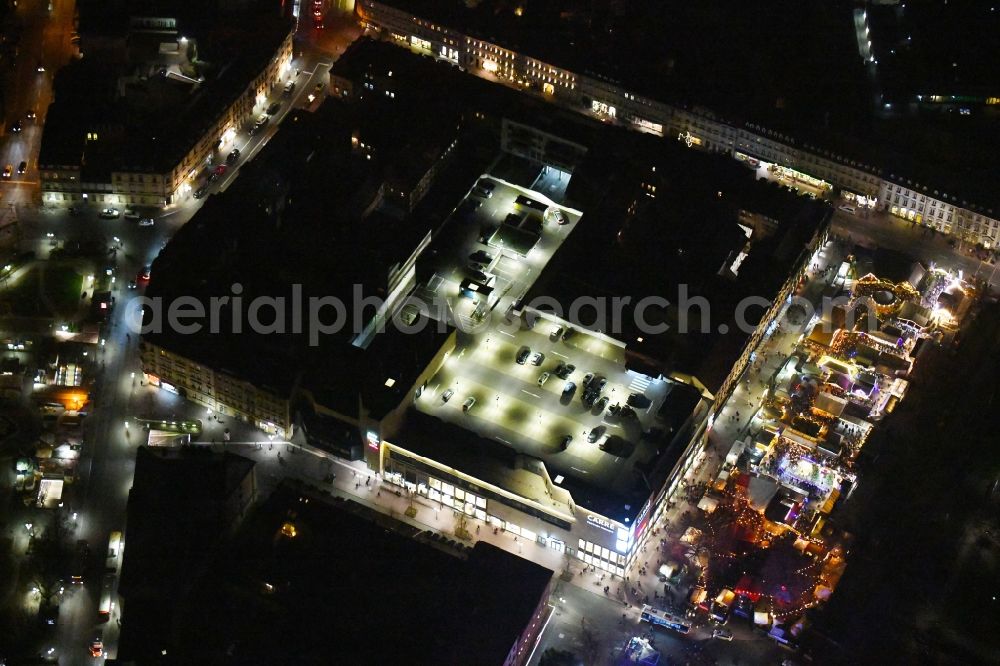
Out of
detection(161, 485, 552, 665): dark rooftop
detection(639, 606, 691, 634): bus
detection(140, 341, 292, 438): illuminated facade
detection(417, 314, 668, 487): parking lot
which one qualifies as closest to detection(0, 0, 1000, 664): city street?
detection(417, 314, 668, 487): parking lot

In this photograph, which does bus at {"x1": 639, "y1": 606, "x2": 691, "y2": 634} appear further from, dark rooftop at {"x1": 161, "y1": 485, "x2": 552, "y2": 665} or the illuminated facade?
the illuminated facade

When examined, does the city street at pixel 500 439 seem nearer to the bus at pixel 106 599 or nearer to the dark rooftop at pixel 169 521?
the bus at pixel 106 599

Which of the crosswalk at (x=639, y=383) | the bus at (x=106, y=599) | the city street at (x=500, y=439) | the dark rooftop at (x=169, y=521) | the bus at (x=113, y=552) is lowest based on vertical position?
the bus at (x=106, y=599)

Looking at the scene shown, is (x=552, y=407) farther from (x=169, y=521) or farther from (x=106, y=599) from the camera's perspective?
(x=106, y=599)

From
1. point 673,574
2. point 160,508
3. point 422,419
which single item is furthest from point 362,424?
point 673,574

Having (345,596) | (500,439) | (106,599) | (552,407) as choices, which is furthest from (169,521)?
(552,407)

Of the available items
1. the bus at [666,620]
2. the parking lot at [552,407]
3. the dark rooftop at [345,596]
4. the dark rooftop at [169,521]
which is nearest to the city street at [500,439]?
the parking lot at [552,407]

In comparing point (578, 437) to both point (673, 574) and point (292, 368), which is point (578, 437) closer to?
point (673, 574)
